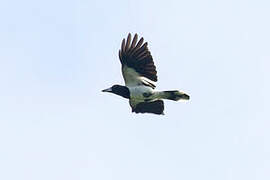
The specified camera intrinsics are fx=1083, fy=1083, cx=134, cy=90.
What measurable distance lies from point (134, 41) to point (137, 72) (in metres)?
1.04

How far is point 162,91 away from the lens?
3103 cm

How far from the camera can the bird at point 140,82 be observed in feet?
102

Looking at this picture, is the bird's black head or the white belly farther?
the bird's black head

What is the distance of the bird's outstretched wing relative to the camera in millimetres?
30984

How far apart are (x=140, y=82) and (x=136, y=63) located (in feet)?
1.92

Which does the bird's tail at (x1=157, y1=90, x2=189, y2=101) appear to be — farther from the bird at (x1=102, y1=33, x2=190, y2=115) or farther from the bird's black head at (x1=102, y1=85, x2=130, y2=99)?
the bird's black head at (x1=102, y1=85, x2=130, y2=99)

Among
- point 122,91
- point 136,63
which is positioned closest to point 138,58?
point 136,63

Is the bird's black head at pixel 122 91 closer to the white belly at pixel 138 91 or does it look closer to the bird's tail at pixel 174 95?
the white belly at pixel 138 91

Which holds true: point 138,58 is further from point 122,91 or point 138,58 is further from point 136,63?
point 122,91

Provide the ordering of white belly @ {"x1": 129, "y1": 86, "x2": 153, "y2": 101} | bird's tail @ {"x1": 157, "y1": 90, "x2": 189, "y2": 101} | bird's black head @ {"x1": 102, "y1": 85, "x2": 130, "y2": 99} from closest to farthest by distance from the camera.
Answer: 1. bird's tail @ {"x1": 157, "y1": 90, "x2": 189, "y2": 101}
2. white belly @ {"x1": 129, "y1": 86, "x2": 153, "y2": 101}
3. bird's black head @ {"x1": 102, "y1": 85, "x2": 130, "y2": 99}

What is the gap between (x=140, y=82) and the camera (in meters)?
31.4

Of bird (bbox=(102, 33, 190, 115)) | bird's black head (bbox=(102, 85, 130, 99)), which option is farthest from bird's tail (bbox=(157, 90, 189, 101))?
bird's black head (bbox=(102, 85, 130, 99))

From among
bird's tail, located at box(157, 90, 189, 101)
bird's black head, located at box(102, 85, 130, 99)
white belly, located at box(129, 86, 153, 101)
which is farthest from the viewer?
bird's black head, located at box(102, 85, 130, 99)

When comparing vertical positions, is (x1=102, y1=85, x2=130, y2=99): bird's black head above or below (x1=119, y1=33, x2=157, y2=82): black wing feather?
below
